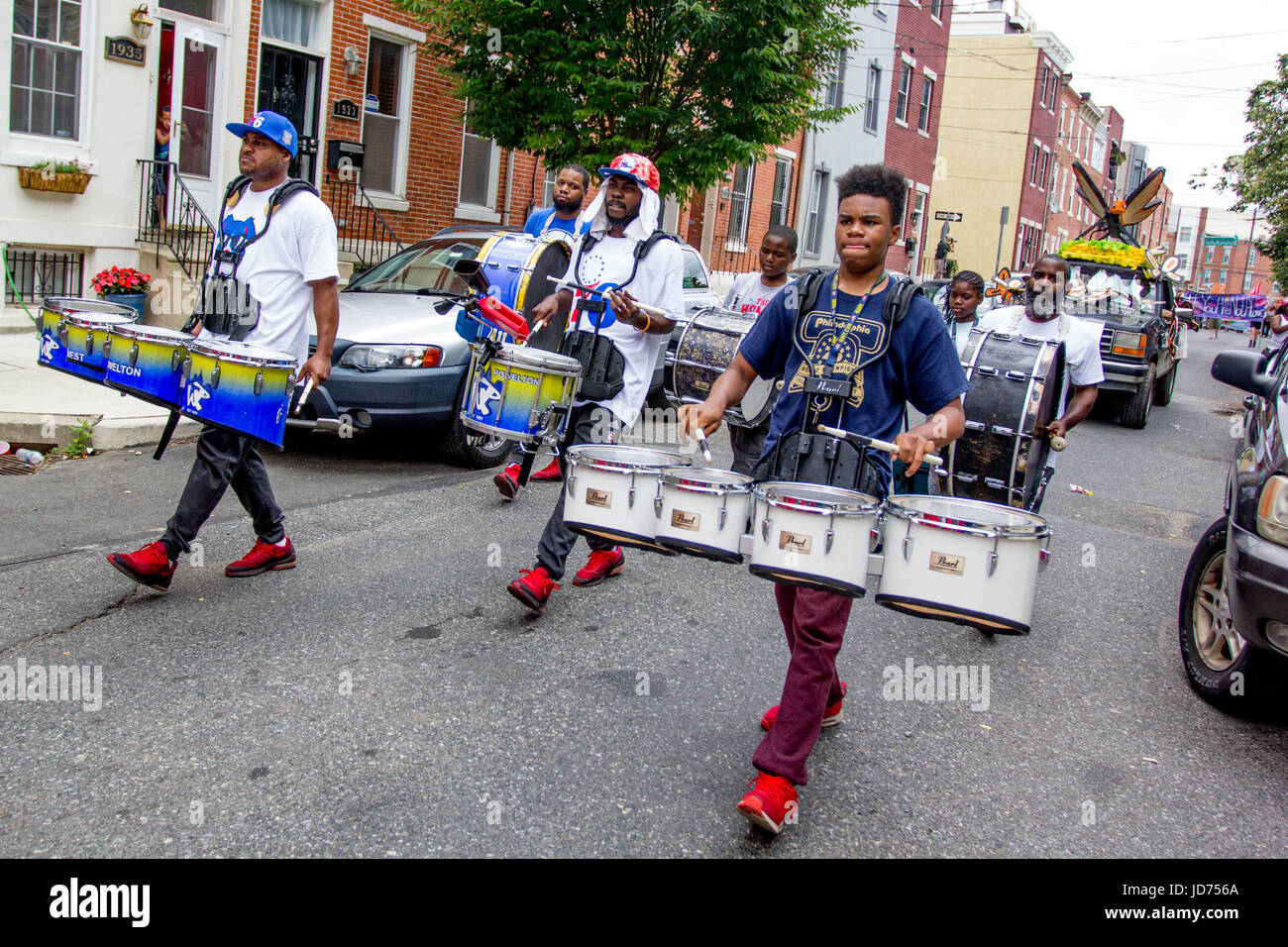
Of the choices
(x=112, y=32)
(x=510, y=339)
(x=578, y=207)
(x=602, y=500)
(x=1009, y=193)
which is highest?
(x=1009, y=193)

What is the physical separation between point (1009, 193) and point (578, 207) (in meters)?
39.6

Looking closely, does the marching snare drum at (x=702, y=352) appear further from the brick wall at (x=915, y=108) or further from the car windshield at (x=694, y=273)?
the brick wall at (x=915, y=108)

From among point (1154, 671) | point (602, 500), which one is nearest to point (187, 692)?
point (602, 500)

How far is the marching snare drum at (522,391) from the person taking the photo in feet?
16.3

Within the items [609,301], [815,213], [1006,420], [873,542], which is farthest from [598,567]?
[815,213]

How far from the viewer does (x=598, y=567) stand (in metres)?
5.67

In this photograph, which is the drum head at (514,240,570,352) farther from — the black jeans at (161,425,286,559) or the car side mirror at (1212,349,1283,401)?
the car side mirror at (1212,349,1283,401)

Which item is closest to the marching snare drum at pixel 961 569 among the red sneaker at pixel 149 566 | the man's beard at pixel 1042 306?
the red sneaker at pixel 149 566

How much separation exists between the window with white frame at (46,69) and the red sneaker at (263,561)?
823 cm

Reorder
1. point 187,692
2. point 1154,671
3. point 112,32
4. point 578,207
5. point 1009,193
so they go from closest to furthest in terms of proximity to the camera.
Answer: point 187,692 < point 1154,671 < point 578,207 < point 112,32 < point 1009,193

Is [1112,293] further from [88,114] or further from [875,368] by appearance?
[875,368]

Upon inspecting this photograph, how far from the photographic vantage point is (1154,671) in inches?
206

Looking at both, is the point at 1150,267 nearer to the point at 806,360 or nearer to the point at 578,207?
the point at 578,207

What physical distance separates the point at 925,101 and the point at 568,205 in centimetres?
2832
